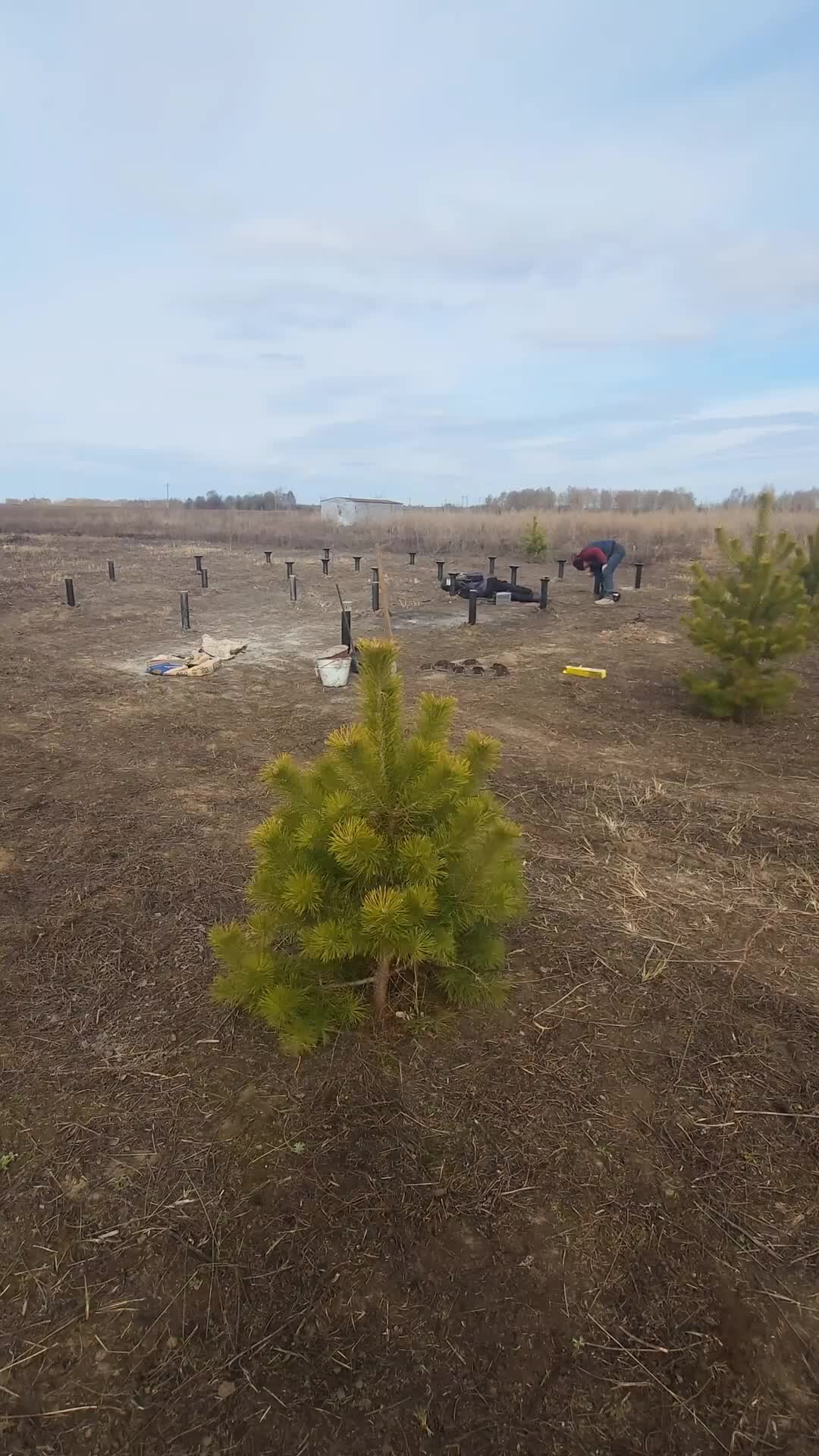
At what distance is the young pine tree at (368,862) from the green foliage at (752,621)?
15.1 feet

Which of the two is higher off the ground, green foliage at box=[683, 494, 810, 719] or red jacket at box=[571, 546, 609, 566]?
red jacket at box=[571, 546, 609, 566]

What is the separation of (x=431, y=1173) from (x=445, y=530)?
29.3 m

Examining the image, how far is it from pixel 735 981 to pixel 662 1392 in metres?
1.66

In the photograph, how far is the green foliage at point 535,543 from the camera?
66.6 feet

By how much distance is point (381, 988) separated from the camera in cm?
266

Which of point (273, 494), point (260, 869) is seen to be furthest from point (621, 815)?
point (273, 494)

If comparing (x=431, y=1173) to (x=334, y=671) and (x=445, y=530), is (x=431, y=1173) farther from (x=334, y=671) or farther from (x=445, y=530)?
(x=445, y=530)

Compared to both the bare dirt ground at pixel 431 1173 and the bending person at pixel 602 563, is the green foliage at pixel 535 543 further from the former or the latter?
the bare dirt ground at pixel 431 1173

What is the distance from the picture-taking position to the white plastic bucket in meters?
8.13

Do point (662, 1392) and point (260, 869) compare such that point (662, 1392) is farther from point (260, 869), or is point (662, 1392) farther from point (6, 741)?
point (6, 741)

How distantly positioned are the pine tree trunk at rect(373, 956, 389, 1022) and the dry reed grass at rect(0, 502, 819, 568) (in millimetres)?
18522

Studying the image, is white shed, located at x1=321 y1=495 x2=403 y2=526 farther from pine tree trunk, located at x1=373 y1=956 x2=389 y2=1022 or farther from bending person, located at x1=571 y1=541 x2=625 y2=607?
pine tree trunk, located at x1=373 y1=956 x2=389 y2=1022

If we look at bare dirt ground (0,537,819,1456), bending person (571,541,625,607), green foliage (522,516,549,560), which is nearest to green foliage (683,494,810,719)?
bare dirt ground (0,537,819,1456)

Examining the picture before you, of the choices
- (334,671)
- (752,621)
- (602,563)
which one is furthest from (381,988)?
(602,563)
